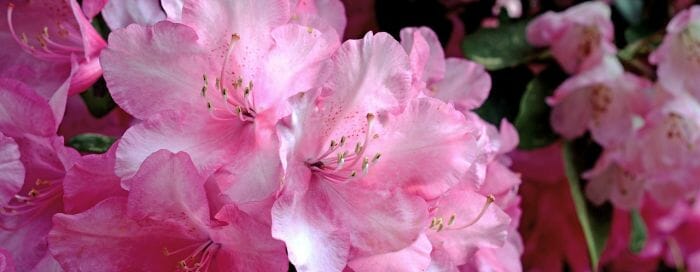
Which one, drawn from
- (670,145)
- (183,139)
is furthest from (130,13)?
(670,145)

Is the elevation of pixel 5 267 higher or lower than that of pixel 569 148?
higher

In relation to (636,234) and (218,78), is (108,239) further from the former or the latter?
(636,234)

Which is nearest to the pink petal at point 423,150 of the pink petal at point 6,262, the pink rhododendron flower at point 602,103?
the pink petal at point 6,262

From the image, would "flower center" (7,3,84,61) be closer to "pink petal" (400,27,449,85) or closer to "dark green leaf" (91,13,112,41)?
A: "dark green leaf" (91,13,112,41)

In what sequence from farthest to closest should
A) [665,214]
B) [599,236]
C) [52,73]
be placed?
[665,214], [599,236], [52,73]

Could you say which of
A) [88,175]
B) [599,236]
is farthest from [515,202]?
[88,175]

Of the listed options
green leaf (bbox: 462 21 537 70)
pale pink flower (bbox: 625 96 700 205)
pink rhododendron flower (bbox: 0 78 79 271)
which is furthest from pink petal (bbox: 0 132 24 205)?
pale pink flower (bbox: 625 96 700 205)

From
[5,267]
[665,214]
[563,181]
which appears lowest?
[665,214]

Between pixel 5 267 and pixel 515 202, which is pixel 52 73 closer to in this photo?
pixel 5 267
